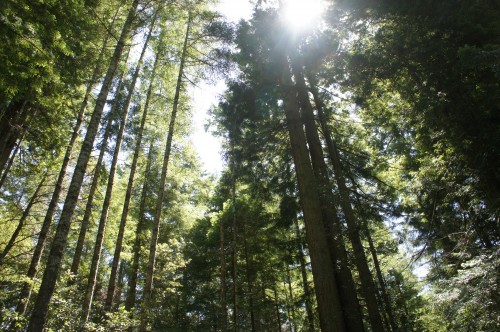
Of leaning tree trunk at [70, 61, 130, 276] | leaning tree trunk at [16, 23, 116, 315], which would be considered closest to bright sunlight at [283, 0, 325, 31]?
leaning tree trunk at [16, 23, 116, 315]

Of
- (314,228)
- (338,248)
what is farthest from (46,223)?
(338,248)

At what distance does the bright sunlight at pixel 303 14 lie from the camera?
9.49m

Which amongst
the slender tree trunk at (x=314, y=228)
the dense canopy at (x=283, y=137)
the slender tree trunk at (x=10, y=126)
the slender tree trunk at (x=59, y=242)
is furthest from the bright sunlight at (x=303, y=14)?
the slender tree trunk at (x=10, y=126)

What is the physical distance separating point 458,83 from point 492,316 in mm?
4531

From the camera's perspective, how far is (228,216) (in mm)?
15047

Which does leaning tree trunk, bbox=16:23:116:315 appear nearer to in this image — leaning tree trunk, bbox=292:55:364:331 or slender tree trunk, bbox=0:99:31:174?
slender tree trunk, bbox=0:99:31:174

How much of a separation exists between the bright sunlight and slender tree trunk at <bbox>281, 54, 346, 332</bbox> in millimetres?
1055

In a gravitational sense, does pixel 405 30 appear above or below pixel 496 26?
above

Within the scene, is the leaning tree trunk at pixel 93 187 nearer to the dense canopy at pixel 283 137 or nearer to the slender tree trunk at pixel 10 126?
the dense canopy at pixel 283 137

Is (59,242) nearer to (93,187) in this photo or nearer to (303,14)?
(93,187)

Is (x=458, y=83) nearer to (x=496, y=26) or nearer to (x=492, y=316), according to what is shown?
(x=496, y=26)

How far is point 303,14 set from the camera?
9648 millimetres

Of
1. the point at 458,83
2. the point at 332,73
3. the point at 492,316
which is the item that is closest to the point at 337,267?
the point at 492,316

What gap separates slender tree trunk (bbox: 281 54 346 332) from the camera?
652 centimetres
